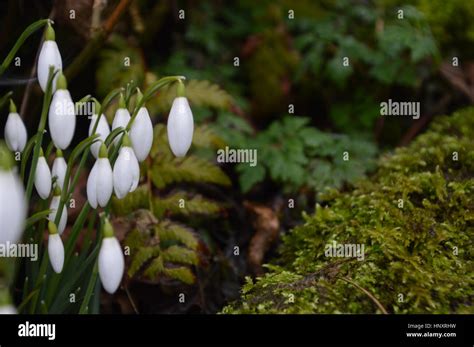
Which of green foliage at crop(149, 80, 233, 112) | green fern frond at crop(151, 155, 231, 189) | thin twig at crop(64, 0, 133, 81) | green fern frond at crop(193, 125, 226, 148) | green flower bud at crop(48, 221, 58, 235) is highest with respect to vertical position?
thin twig at crop(64, 0, 133, 81)

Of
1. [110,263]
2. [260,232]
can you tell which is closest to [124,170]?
[110,263]

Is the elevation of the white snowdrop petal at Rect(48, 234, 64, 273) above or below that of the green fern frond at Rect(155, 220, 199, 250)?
below

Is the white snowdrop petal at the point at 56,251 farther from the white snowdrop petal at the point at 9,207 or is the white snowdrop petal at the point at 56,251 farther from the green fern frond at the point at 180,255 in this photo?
the green fern frond at the point at 180,255

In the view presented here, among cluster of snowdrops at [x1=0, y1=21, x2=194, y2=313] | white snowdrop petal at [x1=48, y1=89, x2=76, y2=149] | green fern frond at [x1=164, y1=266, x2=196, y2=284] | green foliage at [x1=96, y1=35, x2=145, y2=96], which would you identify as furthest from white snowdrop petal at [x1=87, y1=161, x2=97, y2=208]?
green foliage at [x1=96, y1=35, x2=145, y2=96]

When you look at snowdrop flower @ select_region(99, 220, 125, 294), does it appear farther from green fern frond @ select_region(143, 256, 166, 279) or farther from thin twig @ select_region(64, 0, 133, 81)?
thin twig @ select_region(64, 0, 133, 81)

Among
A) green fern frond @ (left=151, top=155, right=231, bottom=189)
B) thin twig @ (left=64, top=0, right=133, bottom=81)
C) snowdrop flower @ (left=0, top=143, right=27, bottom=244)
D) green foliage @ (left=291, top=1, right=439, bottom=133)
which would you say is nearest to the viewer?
snowdrop flower @ (left=0, top=143, right=27, bottom=244)

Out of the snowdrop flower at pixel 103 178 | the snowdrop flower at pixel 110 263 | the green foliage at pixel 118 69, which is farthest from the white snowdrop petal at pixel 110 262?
the green foliage at pixel 118 69

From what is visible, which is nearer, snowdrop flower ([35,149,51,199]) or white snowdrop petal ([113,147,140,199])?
white snowdrop petal ([113,147,140,199])
